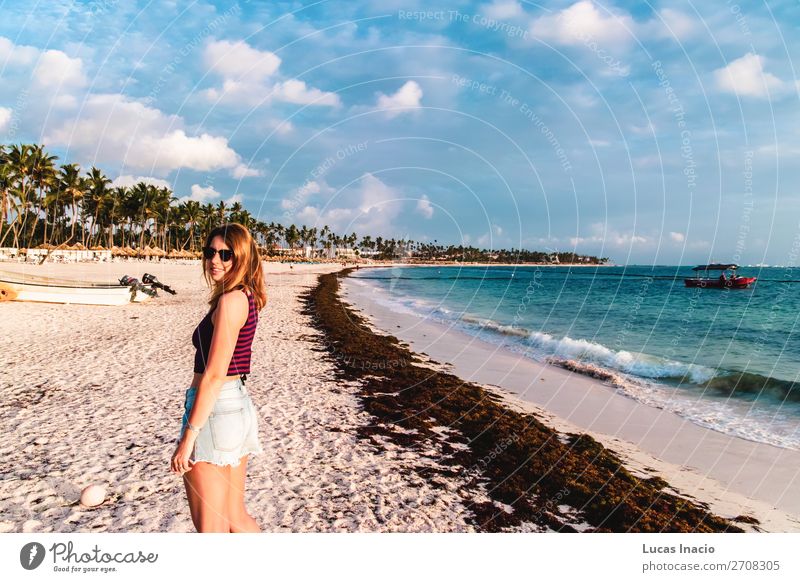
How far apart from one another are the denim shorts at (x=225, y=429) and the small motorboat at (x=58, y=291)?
2545 cm

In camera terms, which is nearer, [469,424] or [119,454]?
[119,454]

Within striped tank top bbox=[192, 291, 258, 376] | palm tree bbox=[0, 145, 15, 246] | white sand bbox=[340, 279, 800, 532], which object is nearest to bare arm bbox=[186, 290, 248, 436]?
striped tank top bbox=[192, 291, 258, 376]

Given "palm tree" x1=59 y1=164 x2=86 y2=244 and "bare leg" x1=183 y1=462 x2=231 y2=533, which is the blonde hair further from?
"palm tree" x1=59 y1=164 x2=86 y2=244

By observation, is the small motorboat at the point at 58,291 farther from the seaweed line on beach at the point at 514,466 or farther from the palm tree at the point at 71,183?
the palm tree at the point at 71,183

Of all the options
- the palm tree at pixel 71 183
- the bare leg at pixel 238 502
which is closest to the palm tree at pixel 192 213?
the palm tree at pixel 71 183

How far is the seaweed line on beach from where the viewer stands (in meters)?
6.12

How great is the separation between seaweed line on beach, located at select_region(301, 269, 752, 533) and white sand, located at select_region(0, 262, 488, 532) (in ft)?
1.62

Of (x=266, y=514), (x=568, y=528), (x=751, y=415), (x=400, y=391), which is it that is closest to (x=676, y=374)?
(x=751, y=415)

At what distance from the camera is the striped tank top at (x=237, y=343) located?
3059 millimetres

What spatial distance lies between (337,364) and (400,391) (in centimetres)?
330

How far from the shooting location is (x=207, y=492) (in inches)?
122

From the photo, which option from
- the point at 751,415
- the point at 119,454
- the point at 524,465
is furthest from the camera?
the point at 751,415
